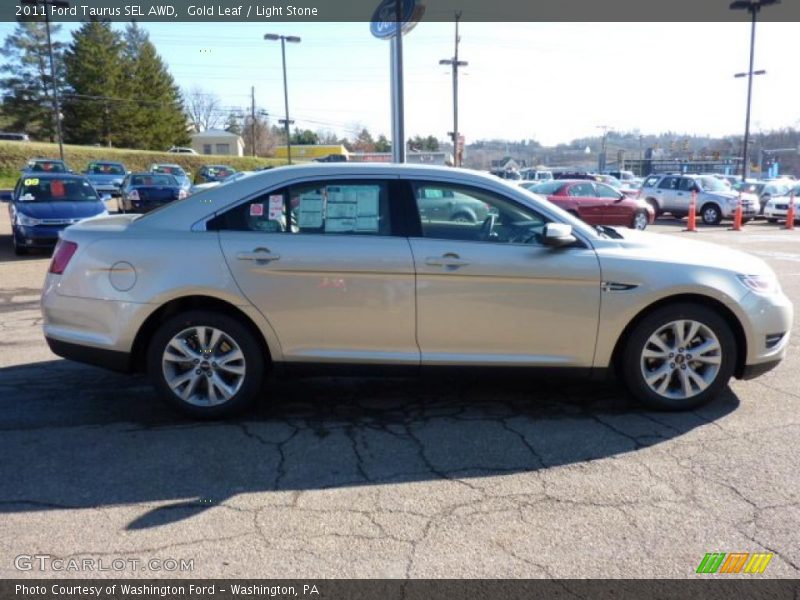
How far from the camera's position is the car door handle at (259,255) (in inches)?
167

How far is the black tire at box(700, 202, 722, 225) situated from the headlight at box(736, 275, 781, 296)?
64.1 feet

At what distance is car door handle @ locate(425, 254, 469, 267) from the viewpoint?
4.22 meters

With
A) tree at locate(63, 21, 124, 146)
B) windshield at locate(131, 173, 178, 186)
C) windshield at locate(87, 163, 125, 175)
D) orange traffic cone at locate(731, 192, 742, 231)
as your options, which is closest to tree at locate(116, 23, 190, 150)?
tree at locate(63, 21, 124, 146)

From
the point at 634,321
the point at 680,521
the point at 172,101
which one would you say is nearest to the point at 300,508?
the point at 680,521

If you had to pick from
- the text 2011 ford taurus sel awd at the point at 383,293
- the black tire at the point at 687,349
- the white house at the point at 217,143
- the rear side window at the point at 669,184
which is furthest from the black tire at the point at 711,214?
the white house at the point at 217,143

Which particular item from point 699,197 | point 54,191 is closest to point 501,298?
point 54,191

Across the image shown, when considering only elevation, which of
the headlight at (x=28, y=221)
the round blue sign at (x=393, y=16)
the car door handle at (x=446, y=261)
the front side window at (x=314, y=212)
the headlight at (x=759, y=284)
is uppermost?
the round blue sign at (x=393, y=16)

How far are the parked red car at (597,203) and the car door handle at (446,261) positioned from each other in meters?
14.2

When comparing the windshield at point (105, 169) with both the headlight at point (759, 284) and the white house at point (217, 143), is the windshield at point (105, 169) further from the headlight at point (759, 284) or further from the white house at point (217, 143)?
the white house at point (217, 143)

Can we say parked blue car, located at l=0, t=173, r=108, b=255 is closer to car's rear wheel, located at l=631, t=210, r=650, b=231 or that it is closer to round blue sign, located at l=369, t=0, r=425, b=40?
round blue sign, located at l=369, t=0, r=425, b=40

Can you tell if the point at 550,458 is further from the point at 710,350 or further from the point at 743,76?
the point at 743,76

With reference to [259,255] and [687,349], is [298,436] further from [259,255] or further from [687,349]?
[687,349]

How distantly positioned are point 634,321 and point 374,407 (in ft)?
6.27

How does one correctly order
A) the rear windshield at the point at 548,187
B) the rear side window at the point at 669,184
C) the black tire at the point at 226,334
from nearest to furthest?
the black tire at the point at 226,334, the rear windshield at the point at 548,187, the rear side window at the point at 669,184
